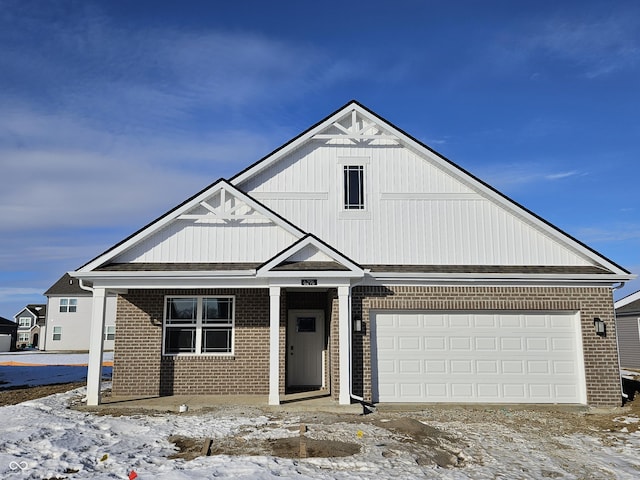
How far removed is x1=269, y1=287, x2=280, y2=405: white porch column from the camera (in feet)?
37.1

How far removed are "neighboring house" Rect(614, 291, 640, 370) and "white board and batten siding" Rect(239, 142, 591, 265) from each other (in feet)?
52.0

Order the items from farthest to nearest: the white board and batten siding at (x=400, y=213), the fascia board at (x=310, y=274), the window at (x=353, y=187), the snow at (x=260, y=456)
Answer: the window at (x=353, y=187) < the white board and batten siding at (x=400, y=213) < the fascia board at (x=310, y=274) < the snow at (x=260, y=456)

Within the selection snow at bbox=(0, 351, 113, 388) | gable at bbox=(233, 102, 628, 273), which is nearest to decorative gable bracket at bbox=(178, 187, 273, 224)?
gable at bbox=(233, 102, 628, 273)

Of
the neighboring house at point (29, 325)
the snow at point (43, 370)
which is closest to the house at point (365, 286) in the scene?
the snow at point (43, 370)

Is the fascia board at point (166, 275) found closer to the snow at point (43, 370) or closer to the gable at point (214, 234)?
the gable at point (214, 234)

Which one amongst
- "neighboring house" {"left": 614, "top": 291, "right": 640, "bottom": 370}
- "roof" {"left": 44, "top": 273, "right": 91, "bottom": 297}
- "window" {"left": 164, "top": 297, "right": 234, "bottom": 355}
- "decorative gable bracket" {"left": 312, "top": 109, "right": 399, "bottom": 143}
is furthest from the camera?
"roof" {"left": 44, "top": 273, "right": 91, "bottom": 297}

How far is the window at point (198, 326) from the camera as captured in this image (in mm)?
13078

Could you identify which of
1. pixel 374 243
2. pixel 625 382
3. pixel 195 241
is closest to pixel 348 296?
pixel 374 243

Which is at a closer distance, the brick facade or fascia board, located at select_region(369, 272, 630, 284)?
the brick facade

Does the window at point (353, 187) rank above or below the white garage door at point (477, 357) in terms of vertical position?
above

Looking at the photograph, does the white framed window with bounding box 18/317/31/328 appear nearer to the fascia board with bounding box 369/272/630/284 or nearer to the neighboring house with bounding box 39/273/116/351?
the neighboring house with bounding box 39/273/116/351

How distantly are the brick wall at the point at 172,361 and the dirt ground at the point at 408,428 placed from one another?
66.6 inches

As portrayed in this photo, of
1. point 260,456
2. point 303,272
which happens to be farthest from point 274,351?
point 260,456

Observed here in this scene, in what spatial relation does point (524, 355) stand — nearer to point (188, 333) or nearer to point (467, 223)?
point (467, 223)
